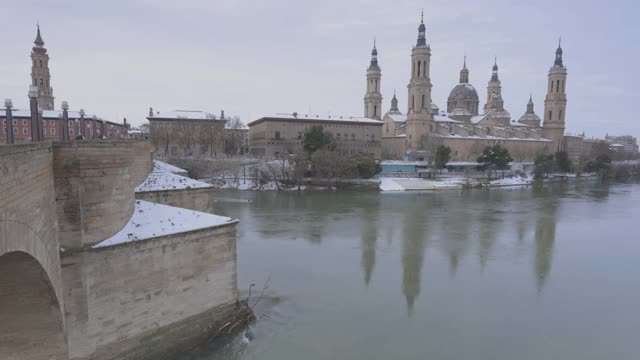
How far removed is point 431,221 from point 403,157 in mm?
30937

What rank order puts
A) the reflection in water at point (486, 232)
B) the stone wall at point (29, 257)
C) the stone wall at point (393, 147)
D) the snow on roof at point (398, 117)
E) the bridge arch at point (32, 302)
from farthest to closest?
the snow on roof at point (398, 117) < the stone wall at point (393, 147) < the reflection in water at point (486, 232) < the bridge arch at point (32, 302) < the stone wall at point (29, 257)

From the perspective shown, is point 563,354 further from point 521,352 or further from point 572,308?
point 572,308

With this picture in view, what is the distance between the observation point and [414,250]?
14.4 metres

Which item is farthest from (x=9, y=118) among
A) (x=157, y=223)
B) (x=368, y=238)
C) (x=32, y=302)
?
(x=368, y=238)

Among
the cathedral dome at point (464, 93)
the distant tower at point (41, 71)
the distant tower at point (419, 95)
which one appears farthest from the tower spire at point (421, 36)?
the distant tower at point (41, 71)

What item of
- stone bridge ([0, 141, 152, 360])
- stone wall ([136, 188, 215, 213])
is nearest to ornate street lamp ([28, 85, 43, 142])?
stone bridge ([0, 141, 152, 360])

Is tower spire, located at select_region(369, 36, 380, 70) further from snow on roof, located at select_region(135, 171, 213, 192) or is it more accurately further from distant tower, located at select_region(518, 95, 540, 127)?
snow on roof, located at select_region(135, 171, 213, 192)

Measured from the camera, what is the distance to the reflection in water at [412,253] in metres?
10.5

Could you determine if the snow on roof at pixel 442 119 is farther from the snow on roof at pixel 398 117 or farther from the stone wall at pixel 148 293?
the stone wall at pixel 148 293

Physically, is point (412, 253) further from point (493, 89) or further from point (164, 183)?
point (493, 89)

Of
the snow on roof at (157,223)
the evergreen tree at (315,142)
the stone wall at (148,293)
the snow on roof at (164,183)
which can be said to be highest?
the evergreen tree at (315,142)

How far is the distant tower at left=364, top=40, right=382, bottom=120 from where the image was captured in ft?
184

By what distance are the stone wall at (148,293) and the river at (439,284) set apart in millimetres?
941

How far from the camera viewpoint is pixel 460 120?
191ft
